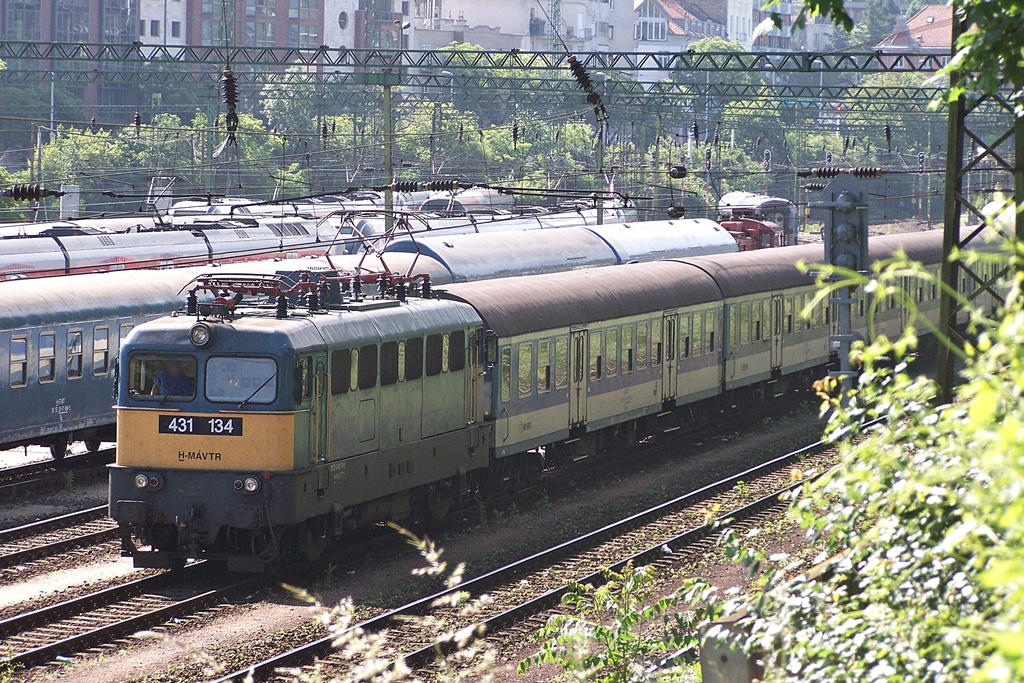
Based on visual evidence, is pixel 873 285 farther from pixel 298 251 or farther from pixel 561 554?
pixel 298 251

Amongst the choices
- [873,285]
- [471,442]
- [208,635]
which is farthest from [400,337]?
[873,285]

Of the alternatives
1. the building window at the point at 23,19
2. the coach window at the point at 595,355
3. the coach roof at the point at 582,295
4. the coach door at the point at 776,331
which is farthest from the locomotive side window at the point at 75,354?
the building window at the point at 23,19

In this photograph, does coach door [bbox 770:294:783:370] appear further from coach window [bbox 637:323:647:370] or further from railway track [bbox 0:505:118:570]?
railway track [bbox 0:505:118:570]

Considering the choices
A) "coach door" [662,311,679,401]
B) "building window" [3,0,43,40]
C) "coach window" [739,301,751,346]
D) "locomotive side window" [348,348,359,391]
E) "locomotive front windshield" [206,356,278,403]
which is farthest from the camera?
"building window" [3,0,43,40]

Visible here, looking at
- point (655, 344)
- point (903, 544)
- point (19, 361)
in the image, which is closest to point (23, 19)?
point (19, 361)

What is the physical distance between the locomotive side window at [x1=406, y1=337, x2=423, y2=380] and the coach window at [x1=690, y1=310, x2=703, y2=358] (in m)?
9.60

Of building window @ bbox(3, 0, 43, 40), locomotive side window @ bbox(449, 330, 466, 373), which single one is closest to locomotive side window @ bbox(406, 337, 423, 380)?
locomotive side window @ bbox(449, 330, 466, 373)

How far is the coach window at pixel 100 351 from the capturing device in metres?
22.1

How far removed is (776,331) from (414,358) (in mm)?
14071

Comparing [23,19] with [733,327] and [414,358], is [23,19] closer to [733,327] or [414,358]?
[733,327]

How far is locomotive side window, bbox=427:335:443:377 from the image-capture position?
17.0 m

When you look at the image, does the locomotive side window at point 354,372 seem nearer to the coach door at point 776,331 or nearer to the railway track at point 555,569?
the railway track at point 555,569

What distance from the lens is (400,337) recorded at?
16.3 meters

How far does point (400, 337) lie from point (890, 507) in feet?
37.2
